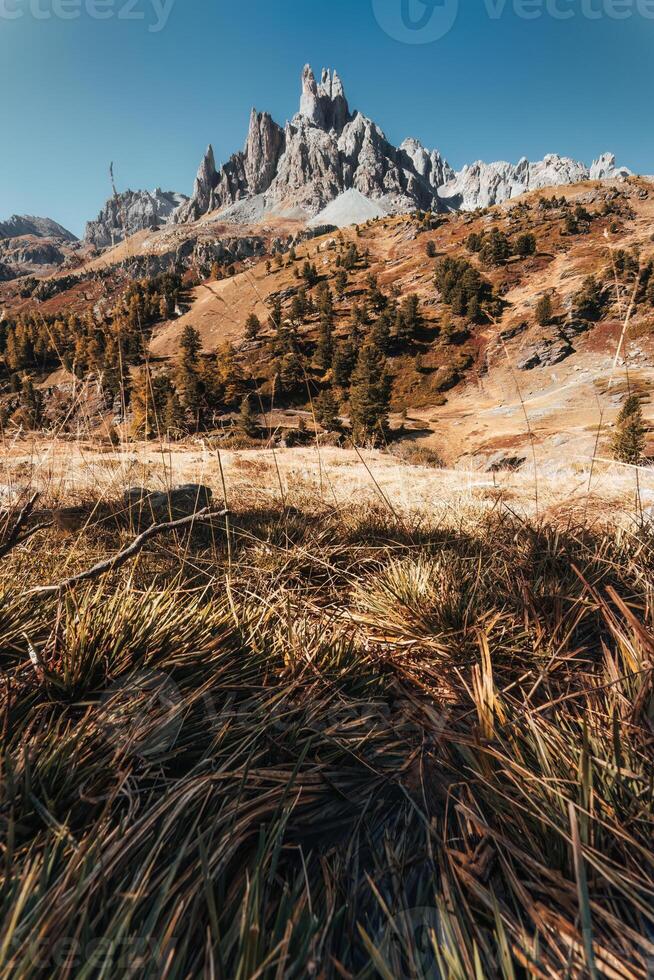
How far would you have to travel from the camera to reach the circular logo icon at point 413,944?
2.37 feet

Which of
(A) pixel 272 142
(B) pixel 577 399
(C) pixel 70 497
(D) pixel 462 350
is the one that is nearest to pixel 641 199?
(D) pixel 462 350

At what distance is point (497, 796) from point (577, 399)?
50446mm

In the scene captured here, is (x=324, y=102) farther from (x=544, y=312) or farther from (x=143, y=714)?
(x=143, y=714)

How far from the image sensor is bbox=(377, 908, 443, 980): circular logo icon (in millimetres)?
724

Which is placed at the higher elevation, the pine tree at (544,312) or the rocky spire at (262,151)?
the rocky spire at (262,151)

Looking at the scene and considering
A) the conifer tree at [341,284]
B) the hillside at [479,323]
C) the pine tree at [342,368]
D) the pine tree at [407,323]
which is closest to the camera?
the hillside at [479,323]

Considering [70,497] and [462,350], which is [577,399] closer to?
[462,350]

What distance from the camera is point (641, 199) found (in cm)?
8956

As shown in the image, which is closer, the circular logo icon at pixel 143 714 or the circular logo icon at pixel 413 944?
the circular logo icon at pixel 413 944

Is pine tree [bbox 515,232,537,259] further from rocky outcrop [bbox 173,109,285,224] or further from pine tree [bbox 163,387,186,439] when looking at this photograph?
rocky outcrop [bbox 173,109,285,224]

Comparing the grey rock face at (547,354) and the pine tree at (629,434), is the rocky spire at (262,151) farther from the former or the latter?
the pine tree at (629,434)

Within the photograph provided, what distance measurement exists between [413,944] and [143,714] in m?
0.86

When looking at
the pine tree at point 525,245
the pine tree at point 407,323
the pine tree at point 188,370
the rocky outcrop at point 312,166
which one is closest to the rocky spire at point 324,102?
the rocky outcrop at point 312,166

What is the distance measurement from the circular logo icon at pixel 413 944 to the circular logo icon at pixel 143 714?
68 cm
